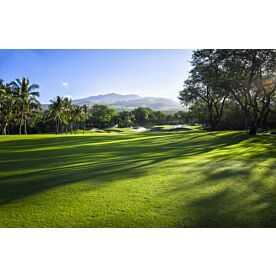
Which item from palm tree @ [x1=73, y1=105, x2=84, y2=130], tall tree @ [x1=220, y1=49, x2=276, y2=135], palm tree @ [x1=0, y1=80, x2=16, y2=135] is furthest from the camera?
palm tree @ [x1=73, y1=105, x2=84, y2=130]

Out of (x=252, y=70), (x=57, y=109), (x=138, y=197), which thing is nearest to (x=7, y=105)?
(x=57, y=109)

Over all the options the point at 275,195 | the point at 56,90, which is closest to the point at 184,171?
the point at 275,195

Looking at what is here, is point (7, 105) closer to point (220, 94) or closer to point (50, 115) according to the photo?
point (50, 115)

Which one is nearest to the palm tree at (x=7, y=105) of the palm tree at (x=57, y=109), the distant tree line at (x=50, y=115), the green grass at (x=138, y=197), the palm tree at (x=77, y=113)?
the distant tree line at (x=50, y=115)

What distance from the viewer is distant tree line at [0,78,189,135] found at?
30.1m

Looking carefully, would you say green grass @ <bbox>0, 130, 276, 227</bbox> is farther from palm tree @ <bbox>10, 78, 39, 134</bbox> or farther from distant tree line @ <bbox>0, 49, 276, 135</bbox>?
palm tree @ <bbox>10, 78, 39, 134</bbox>

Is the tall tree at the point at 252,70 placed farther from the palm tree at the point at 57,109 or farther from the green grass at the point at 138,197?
the palm tree at the point at 57,109

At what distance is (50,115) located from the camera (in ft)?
169

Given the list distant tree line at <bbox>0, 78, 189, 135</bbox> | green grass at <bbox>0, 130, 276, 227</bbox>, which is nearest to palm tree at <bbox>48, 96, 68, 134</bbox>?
distant tree line at <bbox>0, 78, 189, 135</bbox>

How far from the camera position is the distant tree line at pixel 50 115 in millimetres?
30062

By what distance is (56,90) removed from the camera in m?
12.6

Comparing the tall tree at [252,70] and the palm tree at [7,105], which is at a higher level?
the tall tree at [252,70]
